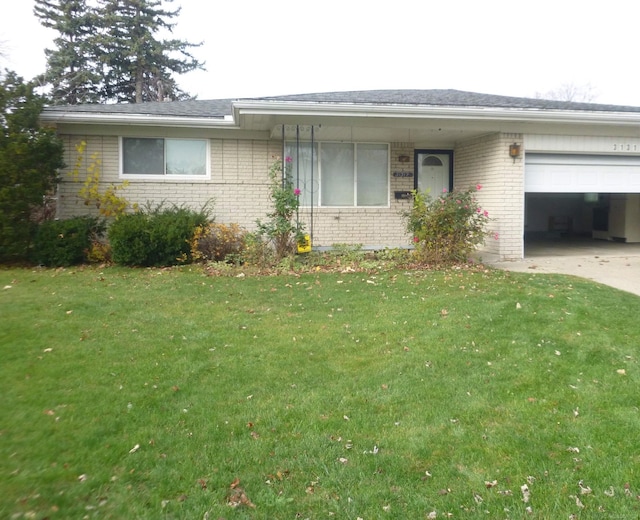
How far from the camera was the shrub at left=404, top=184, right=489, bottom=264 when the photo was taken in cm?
938

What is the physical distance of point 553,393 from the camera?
418 centimetres

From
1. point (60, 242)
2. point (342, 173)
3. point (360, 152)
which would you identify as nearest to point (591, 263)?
point (360, 152)

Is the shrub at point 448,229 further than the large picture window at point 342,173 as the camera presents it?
No

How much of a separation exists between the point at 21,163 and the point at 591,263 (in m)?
10.8

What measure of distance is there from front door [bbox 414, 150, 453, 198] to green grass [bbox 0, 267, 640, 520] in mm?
6350

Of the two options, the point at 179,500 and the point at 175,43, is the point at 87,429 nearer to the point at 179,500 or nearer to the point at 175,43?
the point at 179,500

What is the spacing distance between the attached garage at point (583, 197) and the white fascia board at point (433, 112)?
1.03 metres

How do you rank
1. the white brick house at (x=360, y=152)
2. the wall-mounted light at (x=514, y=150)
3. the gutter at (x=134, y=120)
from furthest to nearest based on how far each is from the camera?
1. the wall-mounted light at (x=514, y=150)
2. the gutter at (x=134, y=120)
3. the white brick house at (x=360, y=152)

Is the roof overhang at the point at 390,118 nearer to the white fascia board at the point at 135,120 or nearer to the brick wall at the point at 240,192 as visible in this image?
the white fascia board at the point at 135,120

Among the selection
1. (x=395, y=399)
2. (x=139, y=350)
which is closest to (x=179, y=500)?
(x=395, y=399)

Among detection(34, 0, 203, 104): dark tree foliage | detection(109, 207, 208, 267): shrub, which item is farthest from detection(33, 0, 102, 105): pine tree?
detection(109, 207, 208, 267): shrub

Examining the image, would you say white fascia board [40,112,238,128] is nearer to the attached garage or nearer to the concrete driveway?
the concrete driveway

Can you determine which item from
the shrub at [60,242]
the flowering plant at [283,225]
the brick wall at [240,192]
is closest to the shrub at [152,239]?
the shrub at [60,242]

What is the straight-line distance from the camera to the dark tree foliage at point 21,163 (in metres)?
9.31
